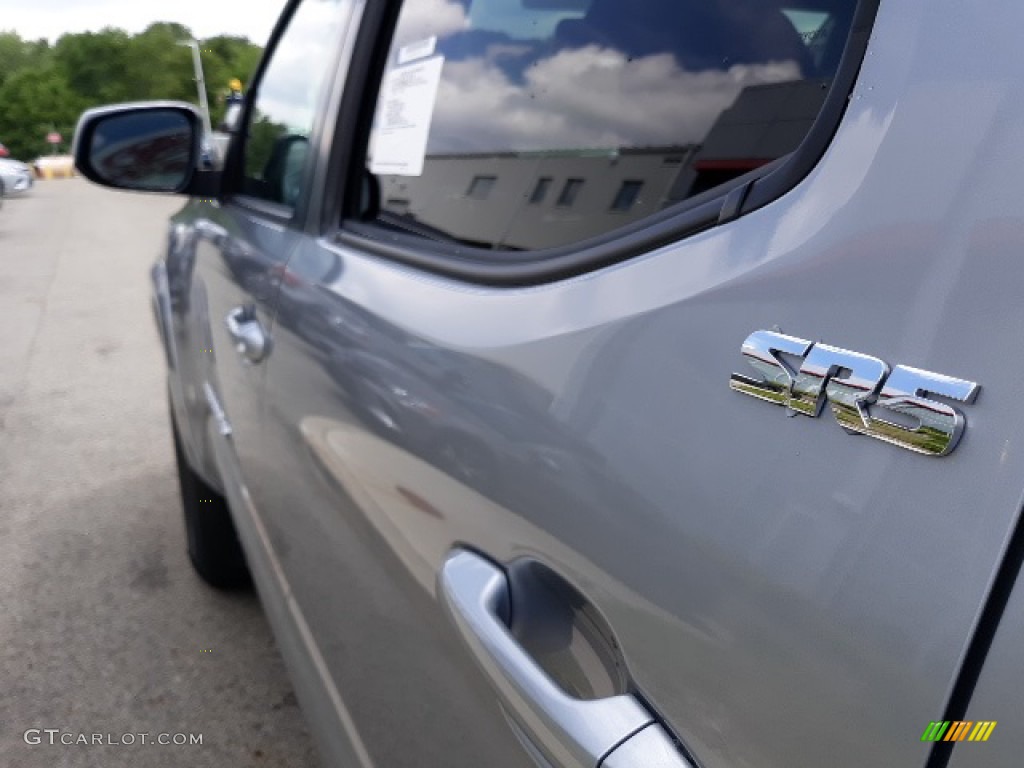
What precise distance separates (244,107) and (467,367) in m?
1.98

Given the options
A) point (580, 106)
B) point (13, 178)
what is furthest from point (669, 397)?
point (13, 178)

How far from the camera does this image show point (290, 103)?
2205 millimetres

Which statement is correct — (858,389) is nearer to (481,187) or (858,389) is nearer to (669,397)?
(669,397)

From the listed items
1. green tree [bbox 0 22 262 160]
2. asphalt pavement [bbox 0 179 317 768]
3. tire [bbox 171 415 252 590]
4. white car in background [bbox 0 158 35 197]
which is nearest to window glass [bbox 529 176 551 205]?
asphalt pavement [bbox 0 179 317 768]

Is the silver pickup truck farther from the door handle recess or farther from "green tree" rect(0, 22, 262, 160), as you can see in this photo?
"green tree" rect(0, 22, 262, 160)

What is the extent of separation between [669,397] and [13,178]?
24.2 m

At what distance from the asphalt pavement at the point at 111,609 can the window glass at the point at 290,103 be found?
4.96 ft

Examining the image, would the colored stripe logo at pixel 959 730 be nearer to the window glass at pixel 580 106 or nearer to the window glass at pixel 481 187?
the window glass at pixel 580 106

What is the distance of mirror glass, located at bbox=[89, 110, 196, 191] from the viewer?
2.51 metres

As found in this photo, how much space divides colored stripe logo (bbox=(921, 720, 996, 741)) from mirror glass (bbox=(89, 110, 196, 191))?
241cm

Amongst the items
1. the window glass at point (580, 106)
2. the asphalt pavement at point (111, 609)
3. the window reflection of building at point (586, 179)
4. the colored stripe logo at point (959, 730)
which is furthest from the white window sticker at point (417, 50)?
the asphalt pavement at point (111, 609)

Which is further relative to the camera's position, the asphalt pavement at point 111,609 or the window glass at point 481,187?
the asphalt pavement at point 111,609

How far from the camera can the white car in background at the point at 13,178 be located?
2050cm

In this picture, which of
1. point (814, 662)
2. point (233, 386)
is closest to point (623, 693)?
point (814, 662)
